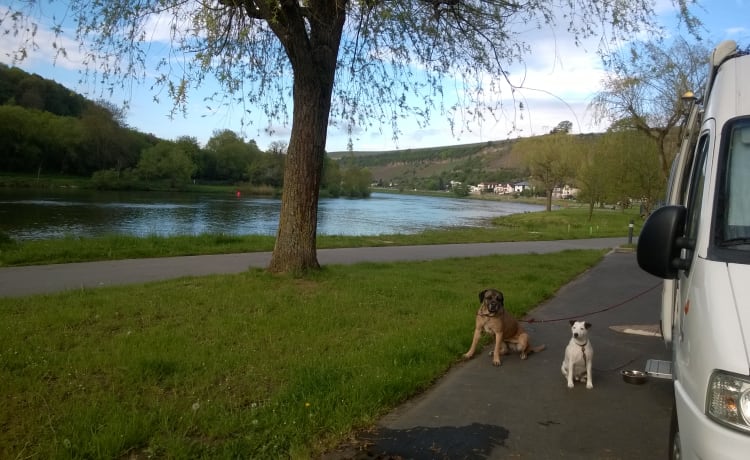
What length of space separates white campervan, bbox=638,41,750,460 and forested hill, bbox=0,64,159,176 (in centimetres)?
7210

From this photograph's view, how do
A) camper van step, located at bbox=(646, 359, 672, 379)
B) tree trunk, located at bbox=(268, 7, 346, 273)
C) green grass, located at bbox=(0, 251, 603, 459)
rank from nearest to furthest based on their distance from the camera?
1. green grass, located at bbox=(0, 251, 603, 459)
2. camper van step, located at bbox=(646, 359, 672, 379)
3. tree trunk, located at bbox=(268, 7, 346, 273)

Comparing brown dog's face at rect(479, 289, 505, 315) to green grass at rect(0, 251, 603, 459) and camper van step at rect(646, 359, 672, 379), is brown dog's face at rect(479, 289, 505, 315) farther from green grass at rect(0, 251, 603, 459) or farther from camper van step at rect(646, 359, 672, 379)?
camper van step at rect(646, 359, 672, 379)

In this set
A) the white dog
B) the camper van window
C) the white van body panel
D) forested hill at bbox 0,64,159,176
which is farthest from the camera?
forested hill at bbox 0,64,159,176

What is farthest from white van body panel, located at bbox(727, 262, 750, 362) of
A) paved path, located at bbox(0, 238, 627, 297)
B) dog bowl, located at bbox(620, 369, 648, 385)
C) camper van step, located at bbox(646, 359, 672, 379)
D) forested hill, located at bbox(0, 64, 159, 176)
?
forested hill, located at bbox(0, 64, 159, 176)

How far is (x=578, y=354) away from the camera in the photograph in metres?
5.14

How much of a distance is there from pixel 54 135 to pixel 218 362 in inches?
3197

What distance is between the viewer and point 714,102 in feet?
11.1

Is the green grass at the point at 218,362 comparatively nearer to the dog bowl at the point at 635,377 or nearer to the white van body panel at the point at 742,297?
the dog bowl at the point at 635,377

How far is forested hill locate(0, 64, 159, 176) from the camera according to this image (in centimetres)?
6844

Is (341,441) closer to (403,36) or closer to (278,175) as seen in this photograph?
(403,36)

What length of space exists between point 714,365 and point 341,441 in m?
2.48

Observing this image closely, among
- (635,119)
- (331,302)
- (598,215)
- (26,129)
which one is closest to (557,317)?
(331,302)

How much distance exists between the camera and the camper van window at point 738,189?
2.76m

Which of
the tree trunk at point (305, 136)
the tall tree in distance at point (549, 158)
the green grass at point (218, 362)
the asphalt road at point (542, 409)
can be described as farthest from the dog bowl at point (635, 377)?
the tall tree in distance at point (549, 158)
